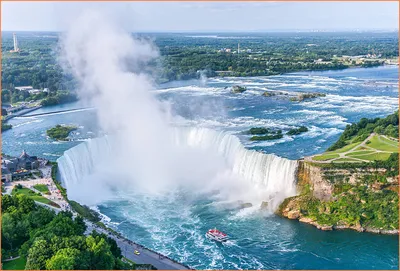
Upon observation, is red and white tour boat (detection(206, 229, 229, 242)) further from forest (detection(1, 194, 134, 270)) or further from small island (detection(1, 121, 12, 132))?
small island (detection(1, 121, 12, 132))

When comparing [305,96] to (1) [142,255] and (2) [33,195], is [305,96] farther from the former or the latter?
(1) [142,255]

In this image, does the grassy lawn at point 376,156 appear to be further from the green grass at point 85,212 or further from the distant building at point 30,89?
the distant building at point 30,89

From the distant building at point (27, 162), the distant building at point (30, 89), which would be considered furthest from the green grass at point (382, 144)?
the distant building at point (30, 89)

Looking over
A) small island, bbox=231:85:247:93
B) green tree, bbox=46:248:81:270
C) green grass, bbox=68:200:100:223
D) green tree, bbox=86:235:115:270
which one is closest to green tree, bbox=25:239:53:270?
green tree, bbox=46:248:81:270

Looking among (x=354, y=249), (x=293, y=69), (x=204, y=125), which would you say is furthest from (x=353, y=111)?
(x=293, y=69)

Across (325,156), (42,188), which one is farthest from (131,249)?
(325,156)

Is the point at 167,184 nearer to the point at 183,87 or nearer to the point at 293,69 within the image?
the point at 183,87
